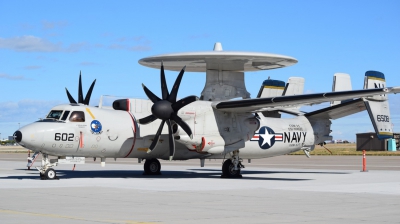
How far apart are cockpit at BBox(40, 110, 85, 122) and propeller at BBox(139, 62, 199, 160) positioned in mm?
2787

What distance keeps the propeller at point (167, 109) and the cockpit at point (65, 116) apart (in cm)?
279

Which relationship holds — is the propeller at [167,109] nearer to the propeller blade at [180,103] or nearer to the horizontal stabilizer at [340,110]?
the propeller blade at [180,103]

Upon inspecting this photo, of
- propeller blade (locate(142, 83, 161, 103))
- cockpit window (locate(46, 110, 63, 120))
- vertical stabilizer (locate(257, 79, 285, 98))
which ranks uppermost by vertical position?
vertical stabilizer (locate(257, 79, 285, 98))

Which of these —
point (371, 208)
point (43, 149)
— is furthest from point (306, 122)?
point (371, 208)

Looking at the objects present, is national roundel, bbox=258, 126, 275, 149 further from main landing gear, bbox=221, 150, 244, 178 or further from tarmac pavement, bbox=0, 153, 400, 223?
tarmac pavement, bbox=0, 153, 400, 223

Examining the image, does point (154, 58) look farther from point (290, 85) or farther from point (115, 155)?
point (290, 85)

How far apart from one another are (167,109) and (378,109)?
35.4ft

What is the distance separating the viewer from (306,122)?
103 feet

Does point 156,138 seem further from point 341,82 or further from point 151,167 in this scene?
point 341,82

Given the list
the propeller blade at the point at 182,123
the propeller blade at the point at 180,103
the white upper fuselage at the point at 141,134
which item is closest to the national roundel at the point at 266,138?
the white upper fuselage at the point at 141,134

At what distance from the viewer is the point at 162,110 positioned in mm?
24703

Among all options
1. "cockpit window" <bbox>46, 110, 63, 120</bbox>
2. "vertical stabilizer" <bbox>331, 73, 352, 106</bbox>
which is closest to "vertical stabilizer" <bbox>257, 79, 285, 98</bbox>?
"vertical stabilizer" <bbox>331, 73, 352, 106</bbox>

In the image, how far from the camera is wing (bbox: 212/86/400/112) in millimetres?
24109

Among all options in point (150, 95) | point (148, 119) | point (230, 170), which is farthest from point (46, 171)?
point (230, 170)
